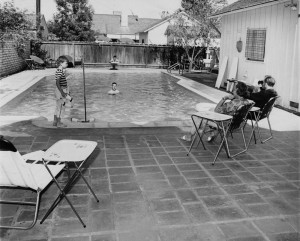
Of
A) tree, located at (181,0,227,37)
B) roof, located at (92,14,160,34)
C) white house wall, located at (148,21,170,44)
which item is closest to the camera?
tree, located at (181,0,227,37)

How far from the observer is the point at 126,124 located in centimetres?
720

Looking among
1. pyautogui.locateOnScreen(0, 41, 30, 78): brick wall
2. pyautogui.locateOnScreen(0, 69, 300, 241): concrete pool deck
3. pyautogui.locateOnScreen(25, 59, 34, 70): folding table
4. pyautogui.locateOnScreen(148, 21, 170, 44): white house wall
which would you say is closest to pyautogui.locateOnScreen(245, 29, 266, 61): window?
pyautogui.locateOnScreen(0, 69, 300, 241): concrete pool deck

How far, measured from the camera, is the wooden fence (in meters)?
25.8

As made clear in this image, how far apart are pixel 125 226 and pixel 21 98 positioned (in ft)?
30.7

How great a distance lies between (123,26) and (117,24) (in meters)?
2.98

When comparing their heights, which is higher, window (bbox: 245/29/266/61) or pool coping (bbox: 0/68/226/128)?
window (bbox: 245/29/266/61)

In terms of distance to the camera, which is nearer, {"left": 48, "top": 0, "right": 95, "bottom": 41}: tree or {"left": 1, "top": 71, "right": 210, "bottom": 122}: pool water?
{"left": 1, "top": 71, "right": 210, "bottom": 122}: pool water

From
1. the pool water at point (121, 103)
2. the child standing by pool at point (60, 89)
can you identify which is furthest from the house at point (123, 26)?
the child standing by pool at point (60, 89)

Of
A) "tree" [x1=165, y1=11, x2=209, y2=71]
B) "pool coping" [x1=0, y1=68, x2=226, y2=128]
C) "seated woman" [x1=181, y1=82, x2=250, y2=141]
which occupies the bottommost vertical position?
"pool coping" [x1=0, y1=68, x2=226, y2=128]

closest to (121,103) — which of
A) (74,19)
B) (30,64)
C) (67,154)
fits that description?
(67,154)

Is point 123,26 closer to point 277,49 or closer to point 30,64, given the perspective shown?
point 30,64

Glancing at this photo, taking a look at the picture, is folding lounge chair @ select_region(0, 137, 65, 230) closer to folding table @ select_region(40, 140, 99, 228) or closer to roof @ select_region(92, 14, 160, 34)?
folding table @ select_region(40, 140, 99, 228)

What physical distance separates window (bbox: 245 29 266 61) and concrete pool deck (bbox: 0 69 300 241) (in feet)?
21.7

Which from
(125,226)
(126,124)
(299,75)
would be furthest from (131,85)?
(125,226)
